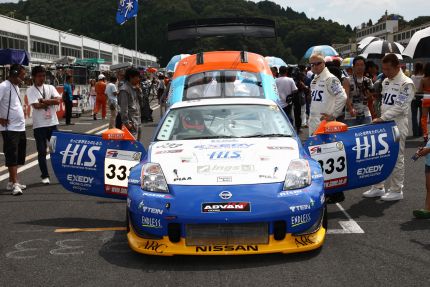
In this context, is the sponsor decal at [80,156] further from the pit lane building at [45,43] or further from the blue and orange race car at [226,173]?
the pit lane building at [45,43]

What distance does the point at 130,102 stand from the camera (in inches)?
336

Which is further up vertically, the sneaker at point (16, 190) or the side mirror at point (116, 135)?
the side mirror at point (116, 135)

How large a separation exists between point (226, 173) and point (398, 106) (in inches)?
124

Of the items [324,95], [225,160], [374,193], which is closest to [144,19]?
[324,95]

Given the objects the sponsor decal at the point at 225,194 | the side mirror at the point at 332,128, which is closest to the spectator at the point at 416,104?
the side mirror at the point at 332,128

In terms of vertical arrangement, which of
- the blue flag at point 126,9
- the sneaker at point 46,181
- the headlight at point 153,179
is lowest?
the sneaker at point 46,181

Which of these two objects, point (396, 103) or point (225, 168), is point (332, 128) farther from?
point (225, 168)

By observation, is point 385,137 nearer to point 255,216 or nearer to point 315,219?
point 315,219

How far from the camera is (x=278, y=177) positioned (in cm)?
467

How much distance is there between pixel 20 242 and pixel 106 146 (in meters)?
1.36

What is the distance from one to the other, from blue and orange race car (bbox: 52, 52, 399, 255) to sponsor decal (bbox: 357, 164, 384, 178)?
1 centimetres

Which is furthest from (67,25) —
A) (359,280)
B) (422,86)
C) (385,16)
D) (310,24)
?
(359,280)

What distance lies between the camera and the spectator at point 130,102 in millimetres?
8477

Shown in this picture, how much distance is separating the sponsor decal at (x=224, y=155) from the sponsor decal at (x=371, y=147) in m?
1.64
